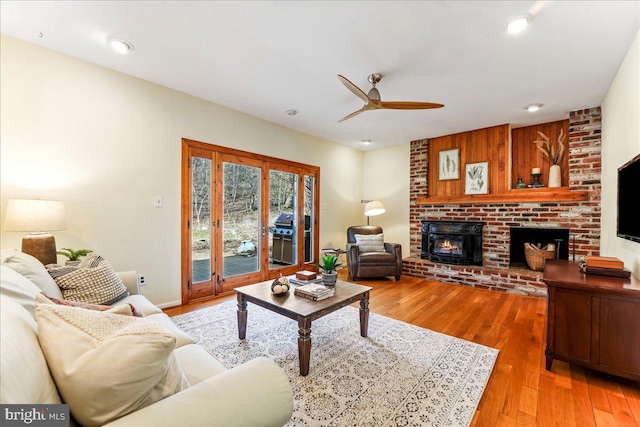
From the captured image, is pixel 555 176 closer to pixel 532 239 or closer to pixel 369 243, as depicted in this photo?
pixel 532 239

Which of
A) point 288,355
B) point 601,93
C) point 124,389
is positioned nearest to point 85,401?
point 124,389

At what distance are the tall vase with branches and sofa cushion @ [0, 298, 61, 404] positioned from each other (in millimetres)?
5357

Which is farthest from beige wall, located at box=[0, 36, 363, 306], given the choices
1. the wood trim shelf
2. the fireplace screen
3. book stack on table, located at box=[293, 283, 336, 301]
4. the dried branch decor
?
the dried branch decor

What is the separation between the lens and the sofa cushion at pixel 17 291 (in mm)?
1010

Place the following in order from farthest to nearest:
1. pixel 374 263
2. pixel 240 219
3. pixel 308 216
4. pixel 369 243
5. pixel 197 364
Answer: pixel 308 216 < pixel 369 243 < pixel 374 263 < pixel 240 219 < pixel 197 364

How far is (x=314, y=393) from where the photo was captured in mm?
1722

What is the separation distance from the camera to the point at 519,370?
2010mm

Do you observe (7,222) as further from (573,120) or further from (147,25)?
(573,120)

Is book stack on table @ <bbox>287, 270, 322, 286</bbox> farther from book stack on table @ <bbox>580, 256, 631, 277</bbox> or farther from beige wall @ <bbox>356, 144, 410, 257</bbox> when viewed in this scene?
beige wall @ <bbox>356, 144, 410, 257</bbox>

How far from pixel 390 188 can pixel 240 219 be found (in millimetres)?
3298

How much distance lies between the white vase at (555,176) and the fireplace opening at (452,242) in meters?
1.09

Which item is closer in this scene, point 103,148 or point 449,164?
point 103,148

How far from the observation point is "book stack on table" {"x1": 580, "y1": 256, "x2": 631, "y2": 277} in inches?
79.4

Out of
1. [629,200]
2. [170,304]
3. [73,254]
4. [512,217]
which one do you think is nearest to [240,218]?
[170,304]
